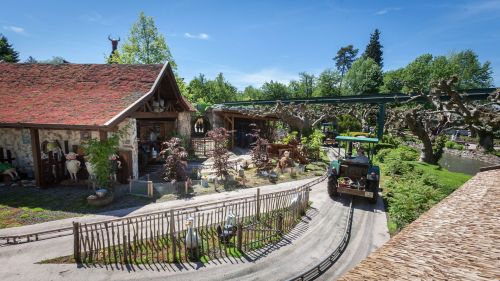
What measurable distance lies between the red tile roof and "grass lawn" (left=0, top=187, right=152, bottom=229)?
283 cm

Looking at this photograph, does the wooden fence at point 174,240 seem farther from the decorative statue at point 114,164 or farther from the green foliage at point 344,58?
the green foliage at point 344,58

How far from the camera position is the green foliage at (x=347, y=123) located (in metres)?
35.5

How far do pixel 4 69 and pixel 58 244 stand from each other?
1351 centimetres

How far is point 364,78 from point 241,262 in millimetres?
57552

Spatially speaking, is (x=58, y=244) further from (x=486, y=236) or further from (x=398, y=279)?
(x=486, y=236)

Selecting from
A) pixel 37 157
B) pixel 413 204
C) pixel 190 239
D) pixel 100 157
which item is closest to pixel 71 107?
pixel 37 157

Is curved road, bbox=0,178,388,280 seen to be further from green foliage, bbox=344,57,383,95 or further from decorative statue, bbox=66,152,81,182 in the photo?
green foliage, bbox=344,57,383,95

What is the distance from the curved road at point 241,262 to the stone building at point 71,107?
15.3 feet

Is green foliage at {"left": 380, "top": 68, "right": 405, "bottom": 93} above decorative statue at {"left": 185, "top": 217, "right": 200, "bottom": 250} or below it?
above

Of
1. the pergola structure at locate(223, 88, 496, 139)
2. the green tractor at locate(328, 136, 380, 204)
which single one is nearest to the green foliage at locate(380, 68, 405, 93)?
the pergola structure at locate(223, 88, 496, 139)

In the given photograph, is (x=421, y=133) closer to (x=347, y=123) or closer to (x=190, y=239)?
(x=190, y=239)

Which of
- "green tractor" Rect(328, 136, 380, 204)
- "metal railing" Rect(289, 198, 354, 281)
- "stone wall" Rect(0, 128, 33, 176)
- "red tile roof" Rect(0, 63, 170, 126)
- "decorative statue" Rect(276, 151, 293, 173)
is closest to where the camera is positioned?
"metal railing" Rect(289, 198, 354, 281)

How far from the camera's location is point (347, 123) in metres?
35.5

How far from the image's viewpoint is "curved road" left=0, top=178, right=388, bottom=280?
5516mm
